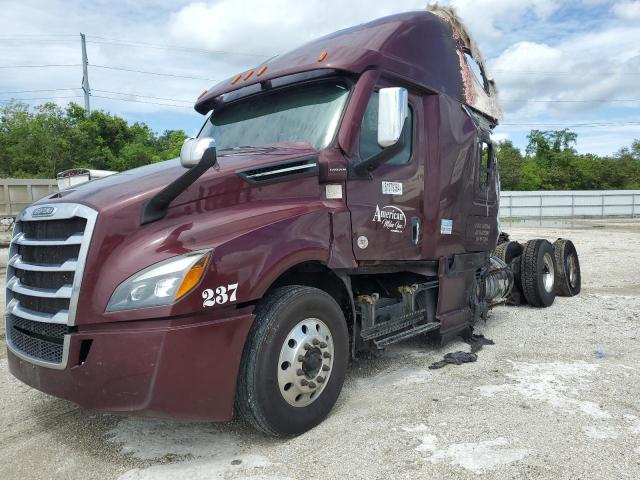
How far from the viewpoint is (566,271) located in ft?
26.6

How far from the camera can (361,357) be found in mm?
5133


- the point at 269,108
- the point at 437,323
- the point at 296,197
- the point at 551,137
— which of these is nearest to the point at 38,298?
the point at 296,197

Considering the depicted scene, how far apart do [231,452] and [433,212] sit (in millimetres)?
2632

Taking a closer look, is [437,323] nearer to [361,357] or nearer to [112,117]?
[361,357]

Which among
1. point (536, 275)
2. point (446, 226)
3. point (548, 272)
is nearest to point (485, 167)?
point (446, 226)

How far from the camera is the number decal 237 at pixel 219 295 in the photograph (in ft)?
9.51

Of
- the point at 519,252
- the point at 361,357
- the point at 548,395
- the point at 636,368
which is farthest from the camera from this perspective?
the point at 519,252

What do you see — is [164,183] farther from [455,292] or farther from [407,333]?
[455,292]

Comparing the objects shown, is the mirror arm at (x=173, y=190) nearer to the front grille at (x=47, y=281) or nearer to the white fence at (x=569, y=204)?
the front grille at (x=47, y=281)

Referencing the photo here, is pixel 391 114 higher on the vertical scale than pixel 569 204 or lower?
higher

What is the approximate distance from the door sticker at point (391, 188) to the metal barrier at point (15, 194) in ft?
57.9

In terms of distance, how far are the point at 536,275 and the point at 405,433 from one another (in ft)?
15.3

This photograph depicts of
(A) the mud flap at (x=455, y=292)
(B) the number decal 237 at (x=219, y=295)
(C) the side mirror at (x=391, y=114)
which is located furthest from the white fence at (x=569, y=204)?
(B) the number decal 237 at (x=219, y=295)

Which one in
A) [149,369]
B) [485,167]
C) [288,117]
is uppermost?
[288,117]
